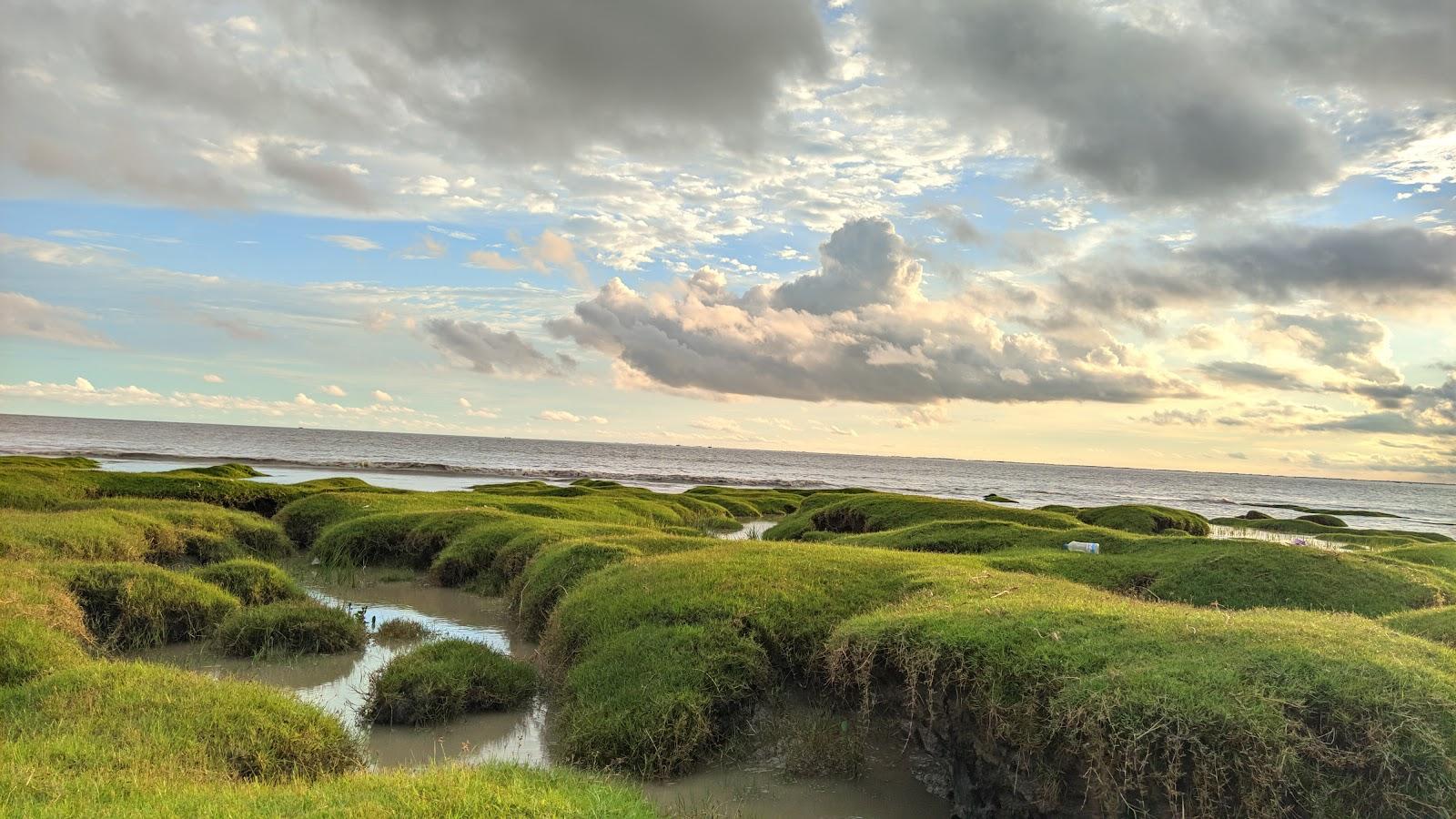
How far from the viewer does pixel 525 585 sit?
63.7 ft

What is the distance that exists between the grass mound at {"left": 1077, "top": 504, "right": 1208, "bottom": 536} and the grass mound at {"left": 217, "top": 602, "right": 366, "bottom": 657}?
104ft

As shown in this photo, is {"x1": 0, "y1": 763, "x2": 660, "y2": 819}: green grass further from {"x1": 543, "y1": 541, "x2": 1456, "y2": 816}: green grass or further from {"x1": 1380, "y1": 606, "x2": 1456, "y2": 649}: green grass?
{"x1": 1380, "y1": 606, "x2": 1456, "y2": 649}: green grass

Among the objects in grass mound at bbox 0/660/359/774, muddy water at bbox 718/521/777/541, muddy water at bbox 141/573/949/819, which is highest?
grass mound at bbox 0/660/359/774

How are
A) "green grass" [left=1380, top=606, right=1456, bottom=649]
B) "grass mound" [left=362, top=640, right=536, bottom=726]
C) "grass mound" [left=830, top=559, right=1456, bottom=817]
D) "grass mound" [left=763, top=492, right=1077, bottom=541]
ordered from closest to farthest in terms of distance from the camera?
"grass mound" [left=830, top=559, right=1456, bottom=817]
"green grass" [left=1380, top=606, right=1456, bottom=649]
"grass mound" [left=362, top=640, right=536, bottom=726]
"grass mound" [left=763, top=492, right=1077, bottom=541]

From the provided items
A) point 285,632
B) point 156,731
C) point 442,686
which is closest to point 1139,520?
point 442,686

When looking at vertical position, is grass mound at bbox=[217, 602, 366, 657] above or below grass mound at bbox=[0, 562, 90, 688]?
below

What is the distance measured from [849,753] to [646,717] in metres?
2.73

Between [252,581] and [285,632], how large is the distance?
13.4 feet

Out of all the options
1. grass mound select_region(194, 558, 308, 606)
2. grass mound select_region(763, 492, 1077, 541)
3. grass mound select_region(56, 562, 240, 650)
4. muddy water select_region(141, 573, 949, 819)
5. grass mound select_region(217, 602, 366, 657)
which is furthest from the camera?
grass mound select_region(763, 492, 1077, 541)

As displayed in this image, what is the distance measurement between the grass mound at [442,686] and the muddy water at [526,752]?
0.22m

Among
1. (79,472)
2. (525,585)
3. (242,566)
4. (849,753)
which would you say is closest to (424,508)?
(242,566)

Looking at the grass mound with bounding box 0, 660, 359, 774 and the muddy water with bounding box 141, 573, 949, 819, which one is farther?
the muddy water with bounding box 141, 573, 949, 819

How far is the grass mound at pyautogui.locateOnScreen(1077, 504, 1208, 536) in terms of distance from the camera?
126 ft

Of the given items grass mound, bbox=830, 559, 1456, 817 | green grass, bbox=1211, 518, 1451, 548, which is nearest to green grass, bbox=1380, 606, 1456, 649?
grass mound, bbox=830, 559, 1456, 817
